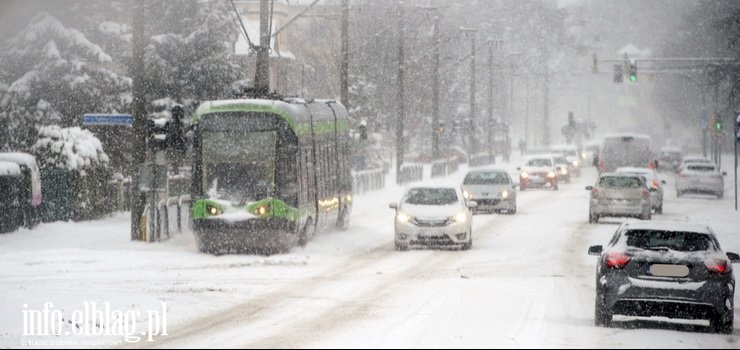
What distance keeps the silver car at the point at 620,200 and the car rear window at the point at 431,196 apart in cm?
991

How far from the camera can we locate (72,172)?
38.3 meters

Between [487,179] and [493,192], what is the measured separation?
569 mm

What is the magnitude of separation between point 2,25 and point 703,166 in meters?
30.9

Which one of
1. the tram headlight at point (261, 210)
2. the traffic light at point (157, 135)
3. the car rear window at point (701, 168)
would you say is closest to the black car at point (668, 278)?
the tram headlight at point (261, 210)

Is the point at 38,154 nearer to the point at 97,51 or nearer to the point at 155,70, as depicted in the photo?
the point at 97,51

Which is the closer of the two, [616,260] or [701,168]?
[616,260]

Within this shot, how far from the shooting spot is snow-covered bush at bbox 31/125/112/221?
37.2 meters

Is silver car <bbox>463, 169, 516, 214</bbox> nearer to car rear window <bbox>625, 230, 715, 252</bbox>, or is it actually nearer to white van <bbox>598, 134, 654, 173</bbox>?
white van <bbox>598, 134, 654, 173</bbox>

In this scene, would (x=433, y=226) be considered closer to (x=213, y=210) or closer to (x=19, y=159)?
(x=213, y=210)

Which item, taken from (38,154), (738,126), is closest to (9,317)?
(38,154)

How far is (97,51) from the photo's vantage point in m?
43.9

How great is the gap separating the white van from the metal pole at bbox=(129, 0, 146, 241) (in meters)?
36.1

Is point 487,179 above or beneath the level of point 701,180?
above

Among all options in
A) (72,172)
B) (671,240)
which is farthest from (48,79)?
(671,240)
